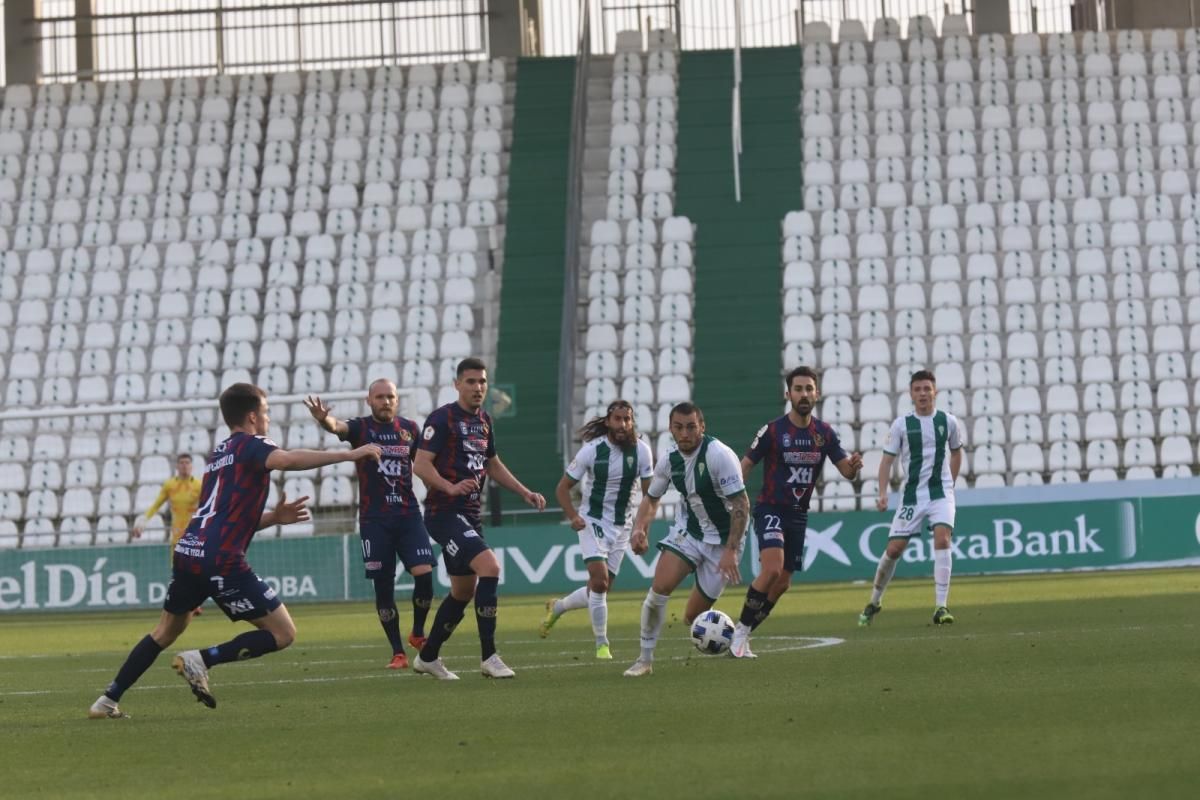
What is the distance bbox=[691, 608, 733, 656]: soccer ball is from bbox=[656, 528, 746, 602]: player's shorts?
0.85 ft

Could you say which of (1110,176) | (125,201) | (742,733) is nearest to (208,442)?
(125,201)

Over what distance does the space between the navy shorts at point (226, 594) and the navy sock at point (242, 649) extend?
0.12 metres

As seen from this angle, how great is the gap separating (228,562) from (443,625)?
110 inches

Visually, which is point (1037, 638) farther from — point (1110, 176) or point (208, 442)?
point (1110, 176)

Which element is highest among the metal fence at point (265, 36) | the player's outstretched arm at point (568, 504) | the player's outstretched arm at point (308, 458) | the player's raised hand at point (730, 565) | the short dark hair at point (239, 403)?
the metal fence at point (265, 36)

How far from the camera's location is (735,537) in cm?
1202

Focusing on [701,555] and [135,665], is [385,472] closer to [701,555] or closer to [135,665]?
[701,555]

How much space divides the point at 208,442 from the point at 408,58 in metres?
11.6

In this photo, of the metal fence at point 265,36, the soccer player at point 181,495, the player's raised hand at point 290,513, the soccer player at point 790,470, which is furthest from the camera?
the metal fence at point 265,36

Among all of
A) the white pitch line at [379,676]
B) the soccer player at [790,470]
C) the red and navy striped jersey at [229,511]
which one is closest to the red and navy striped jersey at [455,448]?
the white pitch line at [379,676]

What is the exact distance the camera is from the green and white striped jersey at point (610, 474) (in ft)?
50.4

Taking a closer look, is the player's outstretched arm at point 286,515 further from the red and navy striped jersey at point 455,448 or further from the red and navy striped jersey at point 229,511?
the red and navy striped jersey at point 455,448

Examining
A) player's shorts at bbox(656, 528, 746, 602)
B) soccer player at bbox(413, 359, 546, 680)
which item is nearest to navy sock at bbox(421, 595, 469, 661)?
soccer player at bbox(413, 359, 546, 680)

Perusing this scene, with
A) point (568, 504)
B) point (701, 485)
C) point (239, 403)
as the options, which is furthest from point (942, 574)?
point (239, 403)
